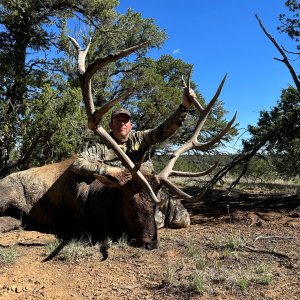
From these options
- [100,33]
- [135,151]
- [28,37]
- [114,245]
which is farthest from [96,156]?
[100,33]

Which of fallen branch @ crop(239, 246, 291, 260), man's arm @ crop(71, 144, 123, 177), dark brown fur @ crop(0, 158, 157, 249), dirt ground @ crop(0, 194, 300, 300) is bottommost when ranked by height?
dirt ground @ crop(0, 194, 300, 300)

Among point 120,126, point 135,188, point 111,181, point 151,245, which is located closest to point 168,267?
point 151,245

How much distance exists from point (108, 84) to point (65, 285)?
13635 millimetres

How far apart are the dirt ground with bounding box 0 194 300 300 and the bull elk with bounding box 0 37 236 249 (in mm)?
384

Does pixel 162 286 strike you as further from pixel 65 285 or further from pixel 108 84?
pixel 108 84

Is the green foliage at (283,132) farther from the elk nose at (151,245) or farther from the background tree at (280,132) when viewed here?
the elk nose at (151,245)

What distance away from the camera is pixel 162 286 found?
3.64 metres

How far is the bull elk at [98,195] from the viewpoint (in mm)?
4754

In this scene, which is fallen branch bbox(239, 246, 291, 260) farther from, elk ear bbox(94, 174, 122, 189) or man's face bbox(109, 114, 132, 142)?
man's face bbox(109, 114, 132, 142)

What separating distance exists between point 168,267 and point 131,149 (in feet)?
8.25

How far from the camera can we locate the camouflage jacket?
5.71m

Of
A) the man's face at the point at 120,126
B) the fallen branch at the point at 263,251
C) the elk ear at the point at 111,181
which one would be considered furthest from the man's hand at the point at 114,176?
the fallen branch at the point at 263,251

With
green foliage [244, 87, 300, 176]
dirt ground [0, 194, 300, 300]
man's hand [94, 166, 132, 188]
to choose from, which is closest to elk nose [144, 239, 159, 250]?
dirt ground [0, 194, 300, 300]

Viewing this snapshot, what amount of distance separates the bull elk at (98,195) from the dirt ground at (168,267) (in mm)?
384
